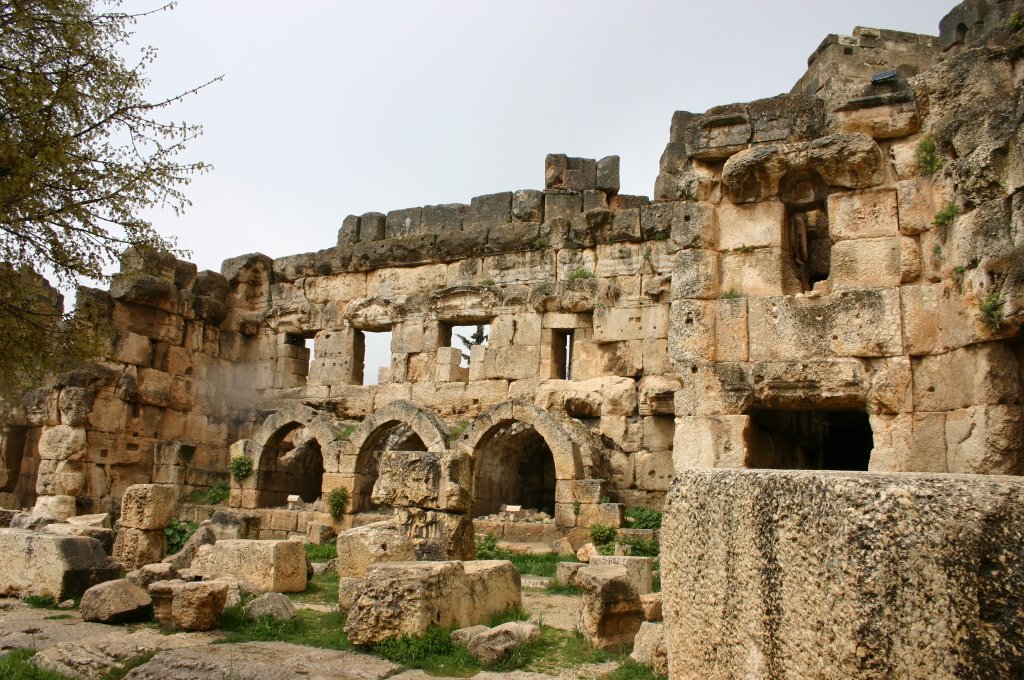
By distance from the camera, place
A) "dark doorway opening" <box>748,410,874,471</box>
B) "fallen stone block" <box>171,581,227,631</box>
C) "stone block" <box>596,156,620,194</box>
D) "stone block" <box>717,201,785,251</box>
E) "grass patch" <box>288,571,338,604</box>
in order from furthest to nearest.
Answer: "stone block" <box>596,156,620,194</box>
"dark doorway opening" <box>748,410,874,471</box>
"stone block" <box>717,201,785,251</box>
"grass patch" <box>288,571,338,604</box>
"fallen stone block" <box>171,581,227,631</box>

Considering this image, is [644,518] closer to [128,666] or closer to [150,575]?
[150,575]

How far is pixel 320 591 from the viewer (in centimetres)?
913

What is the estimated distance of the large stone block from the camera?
2170 millimetres

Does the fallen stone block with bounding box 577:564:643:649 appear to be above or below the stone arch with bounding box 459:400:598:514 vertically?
below

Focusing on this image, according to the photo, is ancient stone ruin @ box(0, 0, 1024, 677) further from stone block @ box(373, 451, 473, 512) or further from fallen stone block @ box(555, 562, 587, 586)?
fallen stone block @ box(555, 562, 587, 586)

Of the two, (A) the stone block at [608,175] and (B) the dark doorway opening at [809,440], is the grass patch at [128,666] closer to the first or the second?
(B) the dark doorway opening at [809,440]

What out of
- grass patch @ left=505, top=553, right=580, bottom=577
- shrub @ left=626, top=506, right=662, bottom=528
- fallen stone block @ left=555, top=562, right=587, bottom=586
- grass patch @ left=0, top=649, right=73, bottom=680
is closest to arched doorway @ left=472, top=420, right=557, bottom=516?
shrub @ left=626, top=506, right=662, bottom=528

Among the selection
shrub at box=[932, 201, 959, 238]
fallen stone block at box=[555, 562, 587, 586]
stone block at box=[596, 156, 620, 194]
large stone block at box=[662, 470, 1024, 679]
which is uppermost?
stone block at box=[596, 156, 620, 194]

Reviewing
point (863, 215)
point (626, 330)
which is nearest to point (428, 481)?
point (863, 215)

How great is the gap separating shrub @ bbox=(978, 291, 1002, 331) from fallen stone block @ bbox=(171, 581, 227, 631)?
23.0 ft

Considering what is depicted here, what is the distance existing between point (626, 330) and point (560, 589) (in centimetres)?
670

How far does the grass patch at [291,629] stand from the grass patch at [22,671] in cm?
127

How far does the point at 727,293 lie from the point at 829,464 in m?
5.44

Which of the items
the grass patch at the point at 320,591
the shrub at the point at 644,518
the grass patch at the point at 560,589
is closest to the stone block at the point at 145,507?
the grass patch at the point at 320,591
